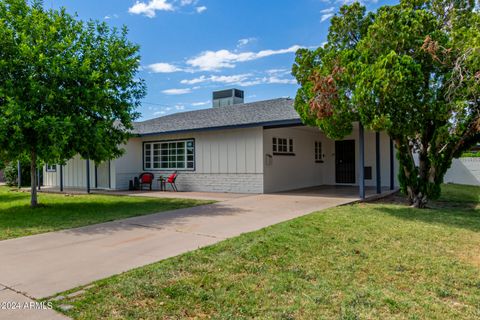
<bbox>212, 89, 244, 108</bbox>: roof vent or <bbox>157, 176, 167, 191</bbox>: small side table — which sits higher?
<bbox>212, 89, 244, 108</bbox>: roof vent

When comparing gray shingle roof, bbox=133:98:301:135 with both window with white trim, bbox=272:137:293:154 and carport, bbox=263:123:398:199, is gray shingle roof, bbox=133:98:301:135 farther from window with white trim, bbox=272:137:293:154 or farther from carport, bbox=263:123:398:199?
window with white trim, bbox=272:137:293:154

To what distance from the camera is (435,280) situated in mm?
3789

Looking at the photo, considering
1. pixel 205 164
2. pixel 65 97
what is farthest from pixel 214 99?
pixel 65 97

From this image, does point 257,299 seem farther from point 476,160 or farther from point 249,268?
point 476,160

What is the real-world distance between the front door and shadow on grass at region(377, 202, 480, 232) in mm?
6626

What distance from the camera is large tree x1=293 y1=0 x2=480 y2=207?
22.8ft

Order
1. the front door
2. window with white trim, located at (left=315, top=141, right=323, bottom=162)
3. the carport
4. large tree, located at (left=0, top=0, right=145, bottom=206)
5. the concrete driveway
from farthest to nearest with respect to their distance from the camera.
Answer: window with white trim, located at (left=315, top=141, right=323, bottom=162) → the front door → the carport → large tree, located at (left=0, top=0, right=145, bottom=206) → the concrete driveway

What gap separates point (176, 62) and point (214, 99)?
4.55m

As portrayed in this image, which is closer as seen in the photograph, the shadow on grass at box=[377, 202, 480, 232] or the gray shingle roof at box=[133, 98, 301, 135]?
the shadow on grass at box=[377, 202, 480, 232]

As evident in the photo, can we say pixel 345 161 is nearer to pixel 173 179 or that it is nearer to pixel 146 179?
pixel 173 179

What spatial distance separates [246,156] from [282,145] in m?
1.77

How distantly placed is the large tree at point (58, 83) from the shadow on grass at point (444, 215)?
753 cm

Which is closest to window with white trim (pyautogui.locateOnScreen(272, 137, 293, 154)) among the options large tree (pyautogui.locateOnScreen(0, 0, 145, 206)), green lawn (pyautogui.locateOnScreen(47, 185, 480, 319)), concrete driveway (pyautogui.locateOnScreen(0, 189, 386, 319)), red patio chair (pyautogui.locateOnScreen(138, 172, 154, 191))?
concrete driveway (pyautogui.locateOnScreen(0, 189, 386, 319))

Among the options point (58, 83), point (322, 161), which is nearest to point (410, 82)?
point (58, 83)
